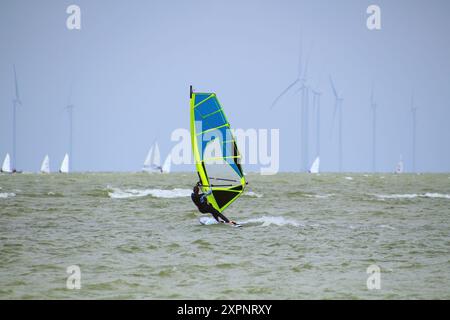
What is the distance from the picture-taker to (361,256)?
18.0m

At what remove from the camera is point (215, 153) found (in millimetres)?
24375

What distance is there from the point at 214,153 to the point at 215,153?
0.04 m

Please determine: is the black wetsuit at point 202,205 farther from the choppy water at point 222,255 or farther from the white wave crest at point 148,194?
the white wave crest at point 148,194

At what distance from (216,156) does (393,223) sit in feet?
24.6

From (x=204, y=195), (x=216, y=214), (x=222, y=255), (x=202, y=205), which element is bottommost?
(x=222, y=255)

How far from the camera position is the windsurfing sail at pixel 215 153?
24.1m

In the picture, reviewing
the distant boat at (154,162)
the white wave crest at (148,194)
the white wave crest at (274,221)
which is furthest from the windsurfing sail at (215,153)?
the distant boat at (154,162)

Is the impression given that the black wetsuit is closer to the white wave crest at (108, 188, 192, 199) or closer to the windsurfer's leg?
the windsurfer's leg

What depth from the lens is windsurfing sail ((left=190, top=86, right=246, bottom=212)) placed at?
79.0 feet

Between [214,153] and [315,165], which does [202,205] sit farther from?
[315,165]

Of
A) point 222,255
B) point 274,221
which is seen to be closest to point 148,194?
point 274,221

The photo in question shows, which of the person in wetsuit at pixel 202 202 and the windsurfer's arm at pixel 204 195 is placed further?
the windsurfer's arm at pixel 204 195

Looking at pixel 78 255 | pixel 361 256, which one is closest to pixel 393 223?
pixel 361 256

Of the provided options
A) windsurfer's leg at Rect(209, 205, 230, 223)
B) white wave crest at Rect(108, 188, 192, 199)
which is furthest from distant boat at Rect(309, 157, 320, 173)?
windsurfer's leg at Rect(209, 205, 230, 223)
